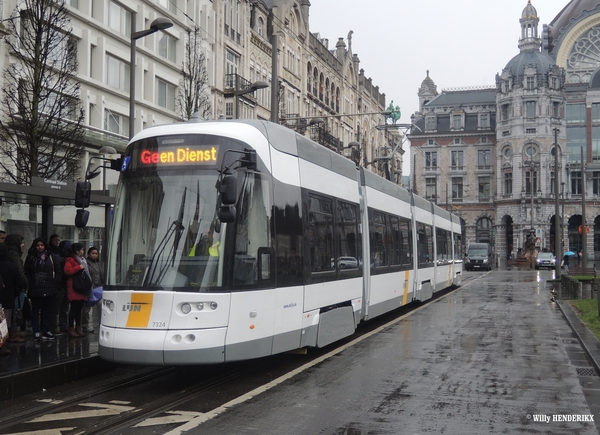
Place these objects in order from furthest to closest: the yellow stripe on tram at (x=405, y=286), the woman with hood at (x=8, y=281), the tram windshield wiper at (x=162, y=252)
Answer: the yellow stripe on tram at (x=405, y=286)
the woman with hood at (x=8, y=281)
the tram windshield wiper at (x=162, y=252)

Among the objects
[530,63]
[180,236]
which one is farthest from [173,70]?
[530,63]

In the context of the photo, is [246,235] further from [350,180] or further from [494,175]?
[494,175]

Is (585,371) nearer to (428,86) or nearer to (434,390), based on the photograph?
(434,390)

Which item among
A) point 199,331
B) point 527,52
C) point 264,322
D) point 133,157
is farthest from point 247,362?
point 527,52

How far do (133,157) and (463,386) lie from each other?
535 cm

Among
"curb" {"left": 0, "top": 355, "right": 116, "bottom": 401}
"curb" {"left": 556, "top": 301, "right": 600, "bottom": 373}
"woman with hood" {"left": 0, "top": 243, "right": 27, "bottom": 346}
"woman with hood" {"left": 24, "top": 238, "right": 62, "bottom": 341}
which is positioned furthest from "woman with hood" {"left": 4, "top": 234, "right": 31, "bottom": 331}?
"curb" {"left": 556, "top": 301, "right": 600, "bottom": 373}

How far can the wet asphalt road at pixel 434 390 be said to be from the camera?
7855 millimetres

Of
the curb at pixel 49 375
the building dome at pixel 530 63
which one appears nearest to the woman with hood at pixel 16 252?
the curb at pixel 49 375

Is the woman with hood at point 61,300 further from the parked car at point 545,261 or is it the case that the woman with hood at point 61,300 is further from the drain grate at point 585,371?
the parked car at point 545,261

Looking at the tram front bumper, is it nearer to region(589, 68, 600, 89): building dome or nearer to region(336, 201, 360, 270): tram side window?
region(336, 201, 360, 270): tram side window

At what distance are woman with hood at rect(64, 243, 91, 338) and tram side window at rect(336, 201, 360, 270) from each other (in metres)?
4.45

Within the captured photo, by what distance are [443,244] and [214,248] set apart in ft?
68.7

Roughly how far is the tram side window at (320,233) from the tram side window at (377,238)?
3220 millimetres

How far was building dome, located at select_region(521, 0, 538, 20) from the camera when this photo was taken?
95244 mm
